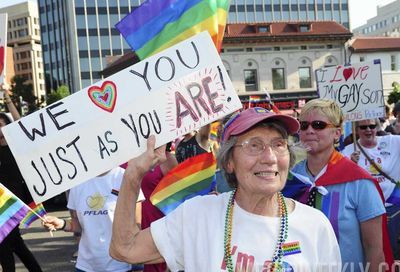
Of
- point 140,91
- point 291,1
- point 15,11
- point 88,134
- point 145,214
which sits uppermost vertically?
point 15,11

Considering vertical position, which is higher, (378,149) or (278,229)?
(278,229)

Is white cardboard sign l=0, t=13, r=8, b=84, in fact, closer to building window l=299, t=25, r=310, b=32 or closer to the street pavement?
the street pavement

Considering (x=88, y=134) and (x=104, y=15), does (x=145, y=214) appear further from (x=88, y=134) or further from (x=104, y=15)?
(x=104, y=15)

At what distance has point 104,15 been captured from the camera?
65.2 meters

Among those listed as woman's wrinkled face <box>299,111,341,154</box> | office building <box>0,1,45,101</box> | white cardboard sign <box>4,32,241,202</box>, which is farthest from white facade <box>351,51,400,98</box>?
office building <box>0,1,45,101</box>

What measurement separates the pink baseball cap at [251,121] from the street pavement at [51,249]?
4.40 metres

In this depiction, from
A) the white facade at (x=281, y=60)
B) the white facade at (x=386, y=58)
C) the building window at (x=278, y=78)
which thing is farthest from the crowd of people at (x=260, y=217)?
the white facade at (x=386, y=58)

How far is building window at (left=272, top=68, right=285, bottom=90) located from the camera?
38156 millimetres

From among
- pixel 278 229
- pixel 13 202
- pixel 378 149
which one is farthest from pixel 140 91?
pixel 378 149

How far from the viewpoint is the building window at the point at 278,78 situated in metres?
38.2

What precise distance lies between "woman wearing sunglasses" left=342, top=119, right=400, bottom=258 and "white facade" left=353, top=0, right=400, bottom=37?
100136mm

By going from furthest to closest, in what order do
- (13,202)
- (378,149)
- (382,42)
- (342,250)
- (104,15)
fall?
(104,15) → (382,42) → (378,149) → (13,202) → (342,250)

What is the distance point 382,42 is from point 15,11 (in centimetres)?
9487

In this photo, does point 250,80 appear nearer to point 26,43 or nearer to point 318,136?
point 318,136
